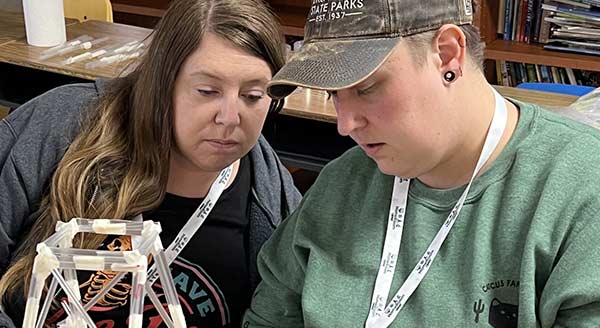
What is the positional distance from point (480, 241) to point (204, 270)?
601 mm

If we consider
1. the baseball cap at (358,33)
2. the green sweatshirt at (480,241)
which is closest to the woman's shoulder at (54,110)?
the green sweatshirt at (480,241)

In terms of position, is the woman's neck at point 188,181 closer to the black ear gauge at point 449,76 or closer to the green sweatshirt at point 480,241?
the green sweatshirt at point 480,241

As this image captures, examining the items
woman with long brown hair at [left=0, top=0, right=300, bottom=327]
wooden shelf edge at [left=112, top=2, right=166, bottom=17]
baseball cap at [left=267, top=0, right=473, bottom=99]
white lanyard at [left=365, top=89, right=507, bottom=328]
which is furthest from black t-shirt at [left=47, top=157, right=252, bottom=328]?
wooden shelf edge at [left=112, top=2, right=166, bottom=17]

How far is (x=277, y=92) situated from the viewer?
108cm

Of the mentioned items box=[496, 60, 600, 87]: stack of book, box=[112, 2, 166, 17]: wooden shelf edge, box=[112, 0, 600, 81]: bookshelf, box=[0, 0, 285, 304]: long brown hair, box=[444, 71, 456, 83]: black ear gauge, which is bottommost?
box=[112, 2, 166, 17]: wooden shelf edge

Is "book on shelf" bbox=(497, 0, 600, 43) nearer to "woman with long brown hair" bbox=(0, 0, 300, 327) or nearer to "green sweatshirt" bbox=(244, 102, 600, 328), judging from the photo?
"woman with long brown hair" bbox=(0, 0, 300, 327)

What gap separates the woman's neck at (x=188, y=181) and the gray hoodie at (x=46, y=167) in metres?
0.09

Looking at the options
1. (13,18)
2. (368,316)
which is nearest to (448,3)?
(368,316)

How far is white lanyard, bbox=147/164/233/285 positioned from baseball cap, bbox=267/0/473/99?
52cm

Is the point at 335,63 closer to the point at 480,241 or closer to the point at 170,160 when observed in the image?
the point at 480,241

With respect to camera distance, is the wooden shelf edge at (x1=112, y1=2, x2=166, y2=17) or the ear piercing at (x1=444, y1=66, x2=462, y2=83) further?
the wooden shelf edge at (x1=112, y1=2, x2=166, y2=17)

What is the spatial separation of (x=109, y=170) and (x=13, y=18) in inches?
68.1

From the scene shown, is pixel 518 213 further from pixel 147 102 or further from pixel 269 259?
pixel 147 102

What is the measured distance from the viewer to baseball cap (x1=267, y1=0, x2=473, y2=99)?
95 cm
